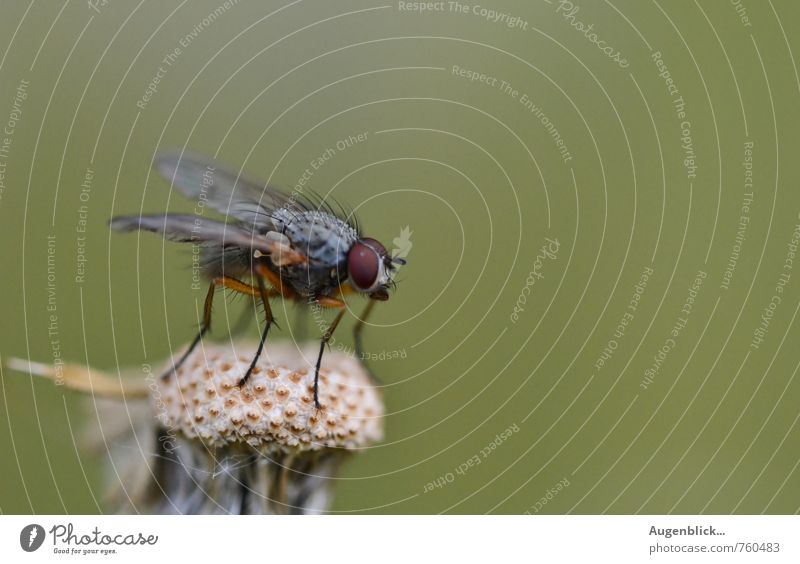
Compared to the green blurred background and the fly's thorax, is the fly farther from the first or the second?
the green blurred background

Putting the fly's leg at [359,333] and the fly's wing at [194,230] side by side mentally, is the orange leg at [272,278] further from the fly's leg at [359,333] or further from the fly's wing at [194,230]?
the fly's leg at [359,333]

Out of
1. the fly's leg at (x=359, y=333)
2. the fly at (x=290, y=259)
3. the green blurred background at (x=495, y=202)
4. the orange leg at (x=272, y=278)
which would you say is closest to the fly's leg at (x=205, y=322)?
the fly at (x=290, y=259)

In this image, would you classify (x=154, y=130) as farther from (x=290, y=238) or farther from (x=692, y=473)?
(x=692, y=473)

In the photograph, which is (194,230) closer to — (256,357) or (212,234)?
(212,234)

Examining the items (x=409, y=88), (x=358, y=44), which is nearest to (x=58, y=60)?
(x=358, y=44)

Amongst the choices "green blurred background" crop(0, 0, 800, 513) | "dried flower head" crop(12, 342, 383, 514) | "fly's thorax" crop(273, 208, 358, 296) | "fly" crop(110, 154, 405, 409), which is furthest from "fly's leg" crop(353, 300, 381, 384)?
"dried flower head" crop(12, 342, 383, 514)

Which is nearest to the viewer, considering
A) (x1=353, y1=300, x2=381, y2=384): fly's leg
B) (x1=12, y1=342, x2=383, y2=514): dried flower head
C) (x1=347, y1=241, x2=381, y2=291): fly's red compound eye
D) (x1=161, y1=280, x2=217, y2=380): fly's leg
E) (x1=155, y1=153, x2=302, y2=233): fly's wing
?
(x1=12, y1=342, x2=383, y2=514): dried flower head
